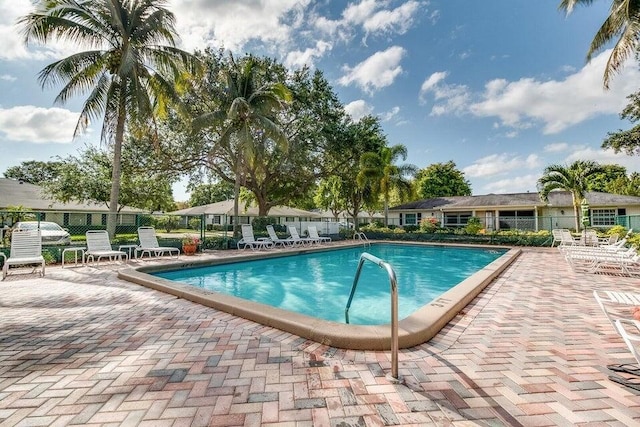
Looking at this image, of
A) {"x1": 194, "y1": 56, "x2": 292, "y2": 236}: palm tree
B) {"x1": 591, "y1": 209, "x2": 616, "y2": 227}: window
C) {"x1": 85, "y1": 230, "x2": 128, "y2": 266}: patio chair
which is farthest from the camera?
{"x1": 591, "y1": 209, "x2": 616, "y2": 227}: window

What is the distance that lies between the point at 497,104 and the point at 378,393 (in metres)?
20.9

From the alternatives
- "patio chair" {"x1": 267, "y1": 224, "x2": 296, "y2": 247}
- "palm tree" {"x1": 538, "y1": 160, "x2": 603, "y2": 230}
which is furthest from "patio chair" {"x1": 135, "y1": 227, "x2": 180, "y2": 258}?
"palm tree" {"x1": 538, "y1": 160, "x2": 603, "y2": 230}

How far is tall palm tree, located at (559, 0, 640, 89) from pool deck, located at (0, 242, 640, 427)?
11.8 meters

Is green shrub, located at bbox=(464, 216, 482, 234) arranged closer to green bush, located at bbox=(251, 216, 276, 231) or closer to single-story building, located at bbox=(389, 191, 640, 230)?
single-story building, located at bbox=(389, 191, 640, 230)

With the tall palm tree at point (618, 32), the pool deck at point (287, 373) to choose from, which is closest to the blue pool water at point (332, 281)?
the pool deck at point (287, 373)

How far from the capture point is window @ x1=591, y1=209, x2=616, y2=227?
963 inches

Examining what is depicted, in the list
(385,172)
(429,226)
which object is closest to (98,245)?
(385,172)

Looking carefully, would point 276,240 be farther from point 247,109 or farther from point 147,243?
point 247,109

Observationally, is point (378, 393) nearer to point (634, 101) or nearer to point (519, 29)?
point (519, 29)

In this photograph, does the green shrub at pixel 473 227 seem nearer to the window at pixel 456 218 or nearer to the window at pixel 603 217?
the window at pixel 456 218

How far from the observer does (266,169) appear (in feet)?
68.0

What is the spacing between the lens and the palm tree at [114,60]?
10.6 m

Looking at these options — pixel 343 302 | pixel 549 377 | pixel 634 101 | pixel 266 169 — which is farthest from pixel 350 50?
pixel 634 101

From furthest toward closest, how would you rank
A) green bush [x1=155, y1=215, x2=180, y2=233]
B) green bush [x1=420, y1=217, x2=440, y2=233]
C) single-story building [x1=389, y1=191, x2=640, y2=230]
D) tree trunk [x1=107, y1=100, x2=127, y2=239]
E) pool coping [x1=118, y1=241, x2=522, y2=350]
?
green bush [x1=155, y1=215, x2=180, y2=233] → single-story building [x1=389, y1=191, x2=640, y2=230] → green bush [x1=420, y1=217, x2=440, y2=233] → tree trunk [x1=107, y1=100, x2=127, y2=239] → pool coping [x1=118, y1=241, x2=522, y2=350]
